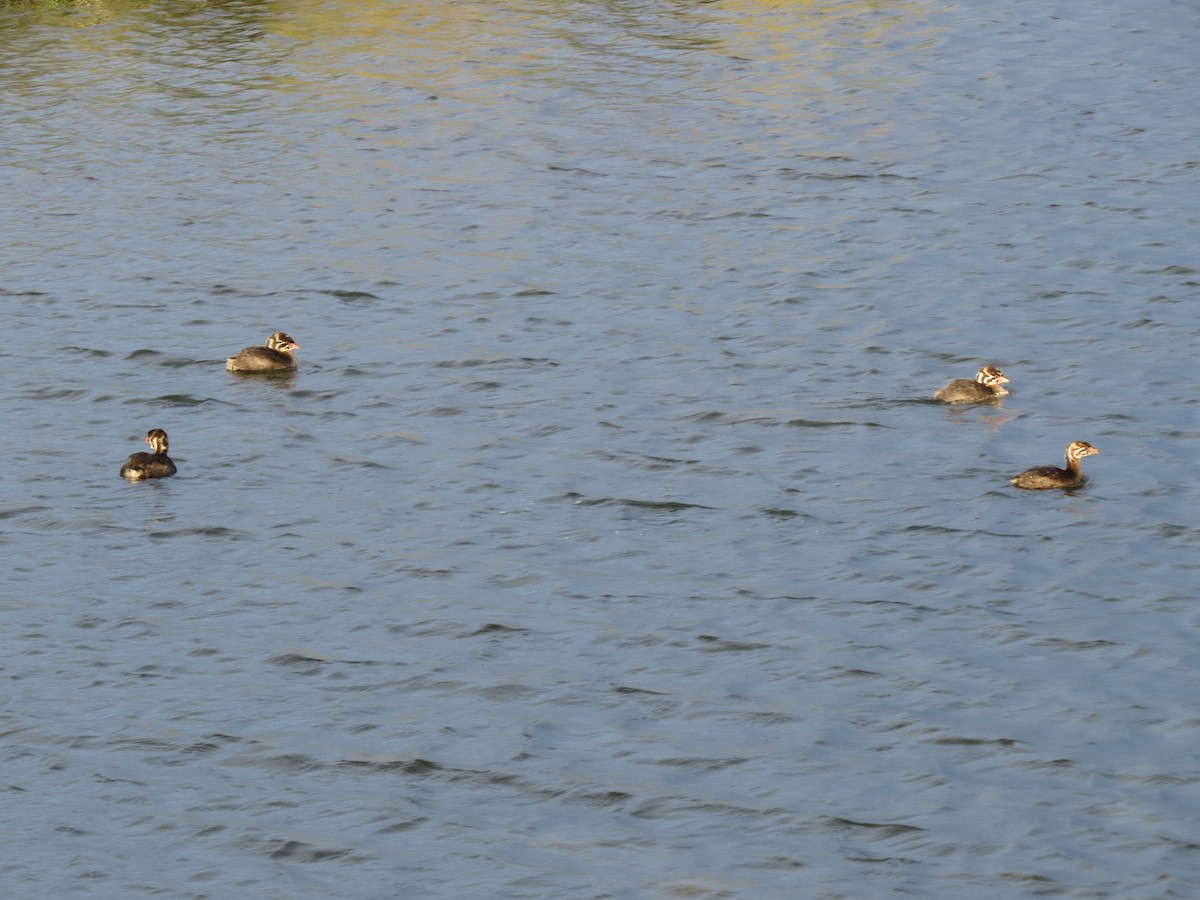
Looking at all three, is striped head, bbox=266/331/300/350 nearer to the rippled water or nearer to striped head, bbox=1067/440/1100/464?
the rippled water

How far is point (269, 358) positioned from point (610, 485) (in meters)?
5.67

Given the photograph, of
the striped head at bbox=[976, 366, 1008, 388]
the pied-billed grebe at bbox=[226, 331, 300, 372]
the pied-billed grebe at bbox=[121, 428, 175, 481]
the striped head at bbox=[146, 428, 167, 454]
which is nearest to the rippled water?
the pied-billed grebe at bbox=[121, 428, 175, 481]

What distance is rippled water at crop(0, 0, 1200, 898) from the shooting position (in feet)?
50.4

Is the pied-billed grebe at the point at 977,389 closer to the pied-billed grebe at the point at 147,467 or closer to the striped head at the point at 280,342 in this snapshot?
the striped head at the point at 280,342

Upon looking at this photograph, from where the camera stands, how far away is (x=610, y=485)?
71.2 feet

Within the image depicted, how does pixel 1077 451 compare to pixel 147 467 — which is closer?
pixel 1077 451

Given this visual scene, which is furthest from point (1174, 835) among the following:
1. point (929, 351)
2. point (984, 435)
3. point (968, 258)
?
point (968, 258)

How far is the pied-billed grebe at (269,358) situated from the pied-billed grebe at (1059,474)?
29.9 ft

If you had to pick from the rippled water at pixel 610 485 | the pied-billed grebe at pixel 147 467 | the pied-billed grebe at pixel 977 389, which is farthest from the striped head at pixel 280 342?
the pied-billed grebe at pixel 977 389

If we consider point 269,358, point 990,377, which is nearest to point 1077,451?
point 990,377

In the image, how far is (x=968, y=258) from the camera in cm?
2881

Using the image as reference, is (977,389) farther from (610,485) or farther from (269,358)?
(269,358)

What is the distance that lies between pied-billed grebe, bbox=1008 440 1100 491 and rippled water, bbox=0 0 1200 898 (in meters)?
0.19

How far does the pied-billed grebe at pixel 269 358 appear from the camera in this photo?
83.0ft
